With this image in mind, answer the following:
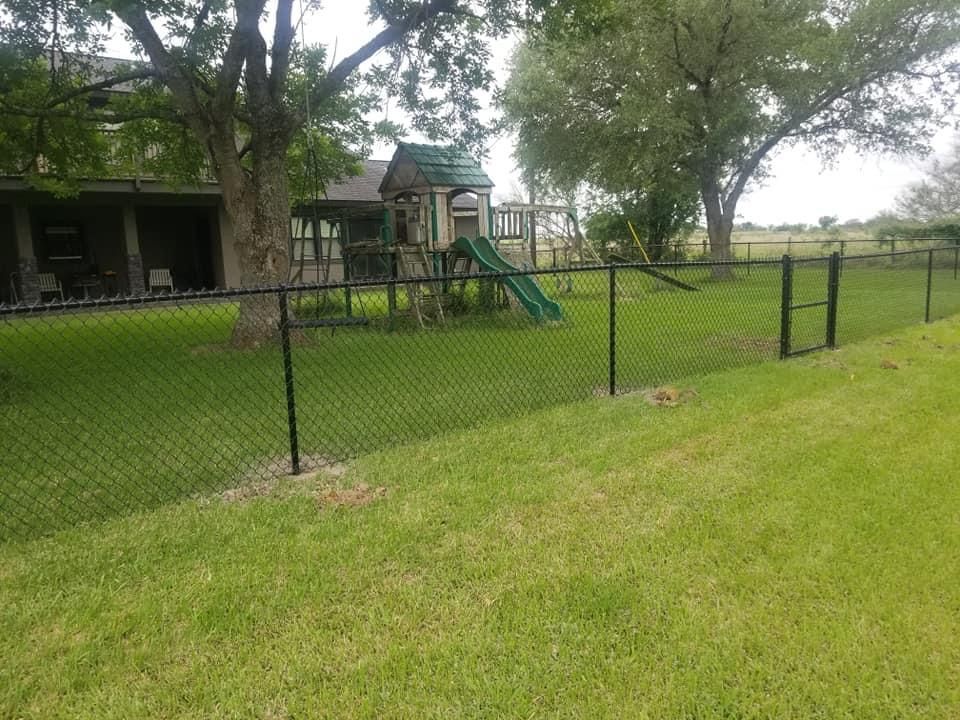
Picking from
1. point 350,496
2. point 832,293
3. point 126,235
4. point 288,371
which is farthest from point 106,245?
point 832,293

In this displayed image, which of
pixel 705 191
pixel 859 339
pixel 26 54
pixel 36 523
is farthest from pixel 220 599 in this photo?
pixel 705 191

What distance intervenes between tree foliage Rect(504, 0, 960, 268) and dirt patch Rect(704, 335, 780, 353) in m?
10.4

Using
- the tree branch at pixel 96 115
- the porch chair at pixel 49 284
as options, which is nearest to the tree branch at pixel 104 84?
the tree branch at pixel 96 115

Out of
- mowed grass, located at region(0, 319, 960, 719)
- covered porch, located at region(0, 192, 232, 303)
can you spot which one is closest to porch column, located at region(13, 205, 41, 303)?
covered porch, located at region(0, 192, 232, 303)

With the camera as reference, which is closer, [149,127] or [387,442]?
[387,442]

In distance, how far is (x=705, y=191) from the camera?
21.1 meters

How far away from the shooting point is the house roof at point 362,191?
19.2m

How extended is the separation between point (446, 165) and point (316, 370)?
653 centimetres

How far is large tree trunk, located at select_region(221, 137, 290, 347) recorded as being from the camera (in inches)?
360

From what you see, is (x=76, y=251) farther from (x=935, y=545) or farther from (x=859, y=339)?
(x=935, y=545)

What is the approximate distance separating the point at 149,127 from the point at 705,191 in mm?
16581

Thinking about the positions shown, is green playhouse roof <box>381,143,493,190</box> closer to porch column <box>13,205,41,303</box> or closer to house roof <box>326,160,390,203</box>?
house roof <box>326,160,390,203</box>

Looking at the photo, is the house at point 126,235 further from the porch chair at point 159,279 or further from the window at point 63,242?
the porch chair at point 159,279

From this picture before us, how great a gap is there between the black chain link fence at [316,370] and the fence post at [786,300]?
0.08ft
